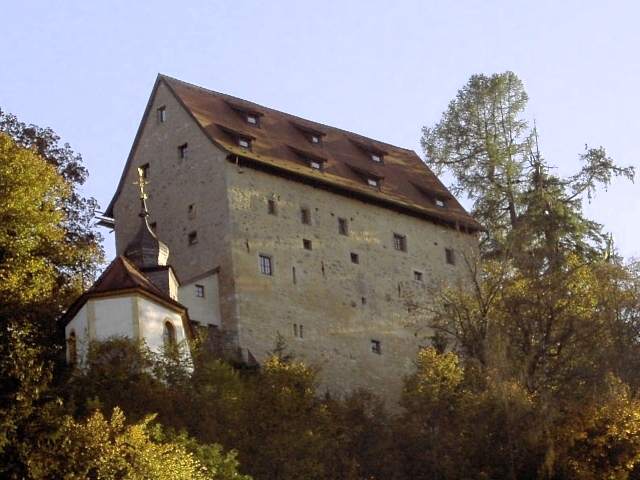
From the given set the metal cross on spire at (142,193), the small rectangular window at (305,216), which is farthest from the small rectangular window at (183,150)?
the small rectangular window at (305,216)

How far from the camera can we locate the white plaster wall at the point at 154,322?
49.6m

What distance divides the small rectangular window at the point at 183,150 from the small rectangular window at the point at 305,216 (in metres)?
Result: 4.15

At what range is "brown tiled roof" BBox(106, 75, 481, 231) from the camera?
201 ft

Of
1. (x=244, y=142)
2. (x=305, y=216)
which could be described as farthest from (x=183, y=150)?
(x=305, y=216)

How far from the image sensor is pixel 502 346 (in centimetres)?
5103

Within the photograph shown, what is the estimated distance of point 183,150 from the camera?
61.3 metres

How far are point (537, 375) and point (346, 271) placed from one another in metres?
10.4

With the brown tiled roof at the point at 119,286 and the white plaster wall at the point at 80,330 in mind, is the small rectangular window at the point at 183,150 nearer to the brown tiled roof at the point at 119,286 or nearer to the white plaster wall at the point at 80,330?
the brown tiled roof at the point at 119,286

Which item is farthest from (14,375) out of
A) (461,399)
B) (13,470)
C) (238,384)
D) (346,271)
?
(346,271)

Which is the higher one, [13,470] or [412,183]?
[412,183]

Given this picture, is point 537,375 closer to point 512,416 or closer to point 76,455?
point 512,416

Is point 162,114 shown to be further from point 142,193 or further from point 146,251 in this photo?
point 146,251

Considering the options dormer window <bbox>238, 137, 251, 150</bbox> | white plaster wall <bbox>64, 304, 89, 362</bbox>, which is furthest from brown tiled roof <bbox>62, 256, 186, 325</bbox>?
dormer window <bbox>238, 137, 251, 150</bbox>

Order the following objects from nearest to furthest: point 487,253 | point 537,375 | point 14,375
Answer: point 14,375 → point 537,375 → point 487,253
